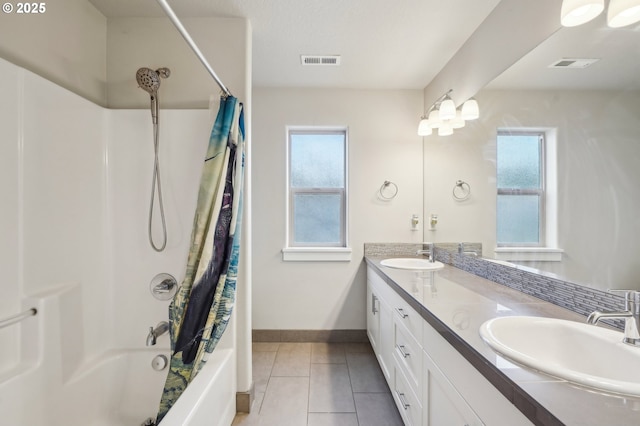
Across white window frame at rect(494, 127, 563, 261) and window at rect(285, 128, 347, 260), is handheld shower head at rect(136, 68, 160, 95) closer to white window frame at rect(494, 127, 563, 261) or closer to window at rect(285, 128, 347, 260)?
window at rect(285, 128, 347, 260)

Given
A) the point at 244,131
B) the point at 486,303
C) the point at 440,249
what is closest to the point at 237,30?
the point at 244,131

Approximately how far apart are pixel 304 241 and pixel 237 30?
1.85 meters

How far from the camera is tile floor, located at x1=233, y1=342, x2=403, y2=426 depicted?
5.75 ft

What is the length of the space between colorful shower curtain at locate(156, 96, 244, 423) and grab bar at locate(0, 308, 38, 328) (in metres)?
0.56

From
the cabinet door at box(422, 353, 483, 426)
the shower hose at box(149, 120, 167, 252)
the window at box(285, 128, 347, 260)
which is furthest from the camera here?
the window at box(285, 128, 347, 260)

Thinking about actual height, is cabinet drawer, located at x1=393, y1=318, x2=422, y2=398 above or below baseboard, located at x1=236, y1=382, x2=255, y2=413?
above

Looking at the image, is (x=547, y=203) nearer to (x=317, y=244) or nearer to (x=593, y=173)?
(x=593, y=173)

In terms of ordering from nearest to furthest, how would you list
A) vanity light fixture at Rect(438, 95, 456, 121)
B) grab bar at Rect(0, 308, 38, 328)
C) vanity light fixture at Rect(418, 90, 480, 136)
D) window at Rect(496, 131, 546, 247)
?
grab bar at Rect(0, 308, 38, 328), window at Rect(496, 131, 546, 247), vanity light fixture at Rect(418, 90, 480, 136), vanity light fixture at Rect(438, 95, 456, 121)

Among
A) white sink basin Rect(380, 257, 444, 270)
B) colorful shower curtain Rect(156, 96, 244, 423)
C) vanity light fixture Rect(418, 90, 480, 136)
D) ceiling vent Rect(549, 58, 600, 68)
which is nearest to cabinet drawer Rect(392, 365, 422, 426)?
white sink basin Rect(380, 257, 444, 270)

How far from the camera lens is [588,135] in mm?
1188

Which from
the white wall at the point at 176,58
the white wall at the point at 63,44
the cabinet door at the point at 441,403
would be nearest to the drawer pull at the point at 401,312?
the cabinet door at the point at 441,403

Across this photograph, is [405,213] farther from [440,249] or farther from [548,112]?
[548,112]

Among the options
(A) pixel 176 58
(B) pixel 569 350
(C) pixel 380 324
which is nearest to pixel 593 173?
(B) pixel 569 350

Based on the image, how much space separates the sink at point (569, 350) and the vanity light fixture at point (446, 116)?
4.89 ft
